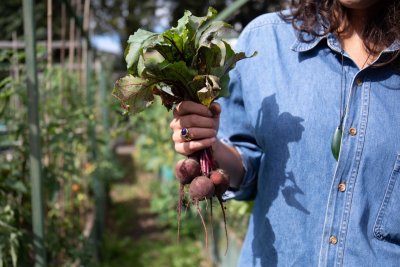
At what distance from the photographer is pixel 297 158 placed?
4.47ft

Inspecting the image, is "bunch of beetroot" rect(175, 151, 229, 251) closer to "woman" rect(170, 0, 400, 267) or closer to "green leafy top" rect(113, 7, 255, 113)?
"woman" rect(170, 0, 400, 267)

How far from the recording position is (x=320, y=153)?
134cm

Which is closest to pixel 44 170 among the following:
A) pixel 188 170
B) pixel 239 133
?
pixel 239 133

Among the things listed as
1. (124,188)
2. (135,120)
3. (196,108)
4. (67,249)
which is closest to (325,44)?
(196,108)

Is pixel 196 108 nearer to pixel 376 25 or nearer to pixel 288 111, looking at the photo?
pixel 288 111

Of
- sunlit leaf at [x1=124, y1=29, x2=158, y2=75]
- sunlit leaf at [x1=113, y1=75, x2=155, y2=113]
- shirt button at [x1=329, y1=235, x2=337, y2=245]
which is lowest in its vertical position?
shirt button at [x1=329, y1=235, x2=337, y2=245]

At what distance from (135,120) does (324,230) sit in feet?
9.90

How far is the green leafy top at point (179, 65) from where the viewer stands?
1205 millimetres

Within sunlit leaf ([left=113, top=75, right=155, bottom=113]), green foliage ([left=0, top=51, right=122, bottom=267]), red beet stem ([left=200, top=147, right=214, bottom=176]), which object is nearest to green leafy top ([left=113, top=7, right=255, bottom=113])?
sunlit leaf ([left=113, top=75, right=155, bottom=113])

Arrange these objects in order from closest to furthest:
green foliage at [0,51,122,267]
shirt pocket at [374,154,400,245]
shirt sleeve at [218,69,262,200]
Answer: shirt pocket at [374,154,400,245]
shirt sleeve at [218,69,262,200]
green foliage at [0,51,122,267]

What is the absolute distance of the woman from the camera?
4.25 ft

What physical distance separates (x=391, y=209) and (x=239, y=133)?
524 millimetres

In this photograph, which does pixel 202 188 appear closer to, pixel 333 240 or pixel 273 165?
pixel 273 165

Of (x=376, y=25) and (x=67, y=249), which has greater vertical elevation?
(x=376, y=25)
